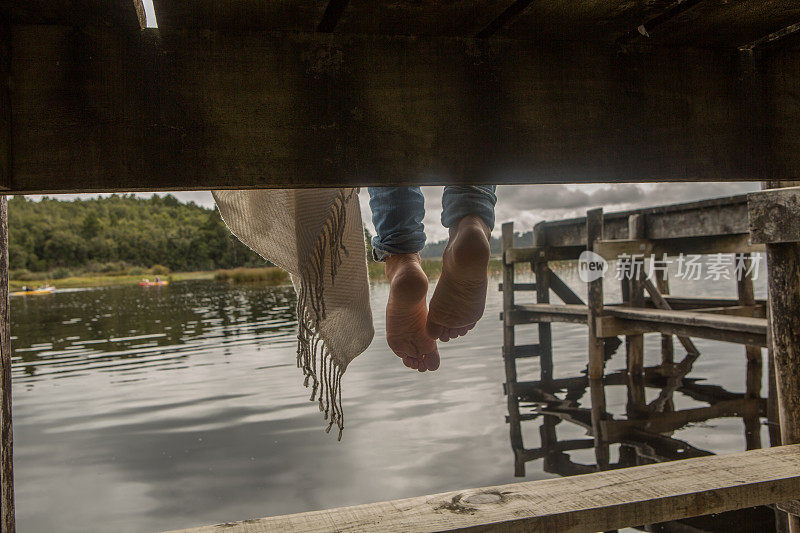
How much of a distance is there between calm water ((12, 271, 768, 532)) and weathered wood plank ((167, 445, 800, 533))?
3038 millimetres

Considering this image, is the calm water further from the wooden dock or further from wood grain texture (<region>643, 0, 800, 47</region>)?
wood grain texture (<region>643, 0, 800, 47</region>)

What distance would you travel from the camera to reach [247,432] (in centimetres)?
546

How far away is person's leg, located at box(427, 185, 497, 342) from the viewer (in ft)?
4.98

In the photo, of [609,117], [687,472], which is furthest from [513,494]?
[609,117]

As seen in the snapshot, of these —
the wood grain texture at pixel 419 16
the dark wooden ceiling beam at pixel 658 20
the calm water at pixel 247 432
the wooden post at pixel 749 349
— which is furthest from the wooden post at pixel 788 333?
the wooden post at pixel 749 349

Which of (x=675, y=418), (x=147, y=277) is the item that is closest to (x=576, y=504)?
(x=675, y=418)

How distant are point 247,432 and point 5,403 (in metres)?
4.63

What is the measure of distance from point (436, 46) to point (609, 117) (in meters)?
0.31

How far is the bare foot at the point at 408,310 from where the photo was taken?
1.66 m

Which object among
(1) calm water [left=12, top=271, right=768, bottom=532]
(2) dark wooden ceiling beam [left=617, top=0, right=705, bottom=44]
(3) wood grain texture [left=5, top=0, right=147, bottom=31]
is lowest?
(1) calm water [left=12, top=271, right=768, bottom=532]

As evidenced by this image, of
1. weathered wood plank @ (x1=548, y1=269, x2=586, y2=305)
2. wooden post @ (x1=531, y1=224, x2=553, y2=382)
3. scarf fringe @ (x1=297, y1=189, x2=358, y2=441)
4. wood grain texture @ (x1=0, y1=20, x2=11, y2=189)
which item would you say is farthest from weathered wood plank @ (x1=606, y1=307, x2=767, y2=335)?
wood grain texture @ (x1=0, y1=20, x2=11, y2=189)

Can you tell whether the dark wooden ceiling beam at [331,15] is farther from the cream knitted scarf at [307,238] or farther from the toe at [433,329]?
the toe at [433,329]

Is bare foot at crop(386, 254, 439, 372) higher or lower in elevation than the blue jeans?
lower

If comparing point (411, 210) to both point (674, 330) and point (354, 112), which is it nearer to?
point (354, 112)
